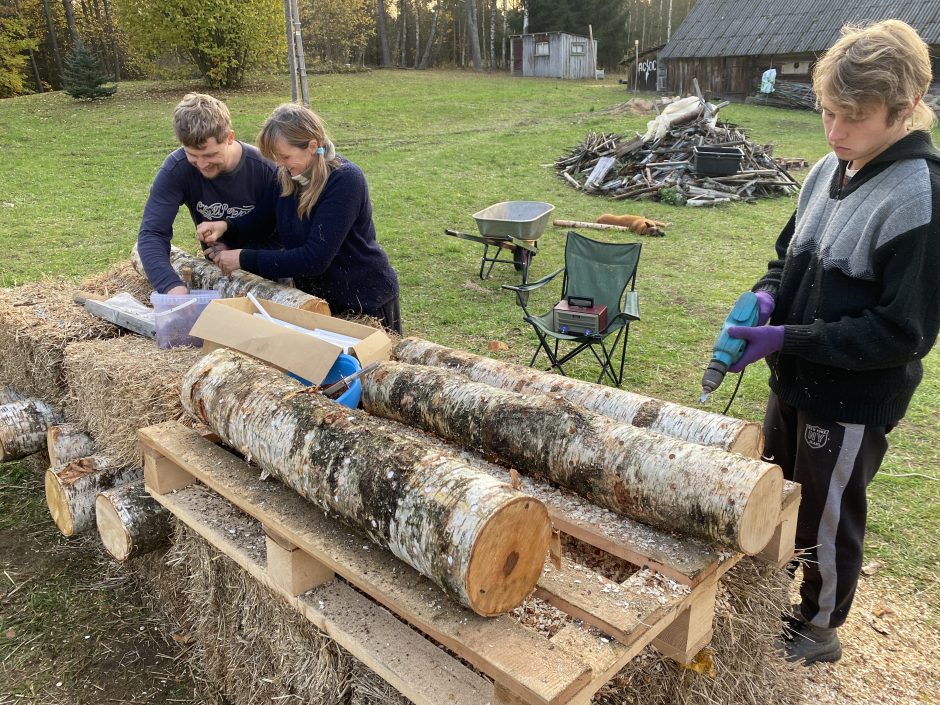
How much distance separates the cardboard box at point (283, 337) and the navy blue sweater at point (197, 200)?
628mm

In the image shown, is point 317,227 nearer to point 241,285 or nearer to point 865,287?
point 241,285

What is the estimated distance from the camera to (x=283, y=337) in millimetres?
2688

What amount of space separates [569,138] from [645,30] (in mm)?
40663

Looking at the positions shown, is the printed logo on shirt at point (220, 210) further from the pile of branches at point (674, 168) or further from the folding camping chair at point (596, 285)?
the pile of branches at point (674, 168)

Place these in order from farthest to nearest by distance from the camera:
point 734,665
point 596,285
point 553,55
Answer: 1. point 553,55
2. point 596,285
3. point 734,665

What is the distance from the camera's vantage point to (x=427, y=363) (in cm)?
306

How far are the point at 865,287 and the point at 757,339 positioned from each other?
0.37 m

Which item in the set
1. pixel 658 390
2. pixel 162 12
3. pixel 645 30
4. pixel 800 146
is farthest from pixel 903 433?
pixel 645 30

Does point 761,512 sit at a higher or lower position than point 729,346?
lower

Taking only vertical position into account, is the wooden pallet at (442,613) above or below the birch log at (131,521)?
above

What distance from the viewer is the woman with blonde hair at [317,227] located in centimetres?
313

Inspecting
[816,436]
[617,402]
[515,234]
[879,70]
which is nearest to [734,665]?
[816,436]

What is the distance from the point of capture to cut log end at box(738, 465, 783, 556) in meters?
1.81

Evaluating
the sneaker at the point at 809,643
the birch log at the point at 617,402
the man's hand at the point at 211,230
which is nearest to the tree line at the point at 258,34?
the man's hand at the point at 211,230
